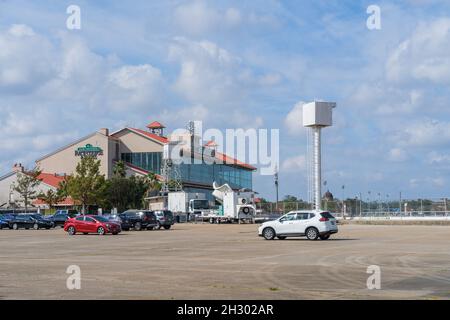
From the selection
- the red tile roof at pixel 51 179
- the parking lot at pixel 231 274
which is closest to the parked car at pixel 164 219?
the parking lot at pixel 231 274

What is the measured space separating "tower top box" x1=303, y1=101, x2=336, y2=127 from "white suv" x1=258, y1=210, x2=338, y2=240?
1091 inches

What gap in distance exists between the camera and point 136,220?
5416cm

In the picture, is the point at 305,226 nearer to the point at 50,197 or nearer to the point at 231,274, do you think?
the point at 231,274

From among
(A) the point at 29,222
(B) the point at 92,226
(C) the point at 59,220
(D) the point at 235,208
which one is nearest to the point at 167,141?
(D) the point at 235,208

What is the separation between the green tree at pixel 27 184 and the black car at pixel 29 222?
30.1 m

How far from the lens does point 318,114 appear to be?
61094 mm

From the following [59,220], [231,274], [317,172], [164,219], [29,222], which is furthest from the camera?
[59,220]

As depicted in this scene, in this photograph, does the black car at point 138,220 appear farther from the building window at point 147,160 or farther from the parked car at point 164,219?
the building window at point 147,160

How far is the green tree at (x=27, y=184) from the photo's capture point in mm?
94562

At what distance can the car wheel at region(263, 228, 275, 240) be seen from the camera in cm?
3500

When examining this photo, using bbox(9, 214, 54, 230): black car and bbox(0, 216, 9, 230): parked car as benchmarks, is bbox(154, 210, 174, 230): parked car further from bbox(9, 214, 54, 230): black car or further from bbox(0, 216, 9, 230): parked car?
bbox(0, 216, 9, 230): parked car

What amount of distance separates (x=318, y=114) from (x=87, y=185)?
128 feet
